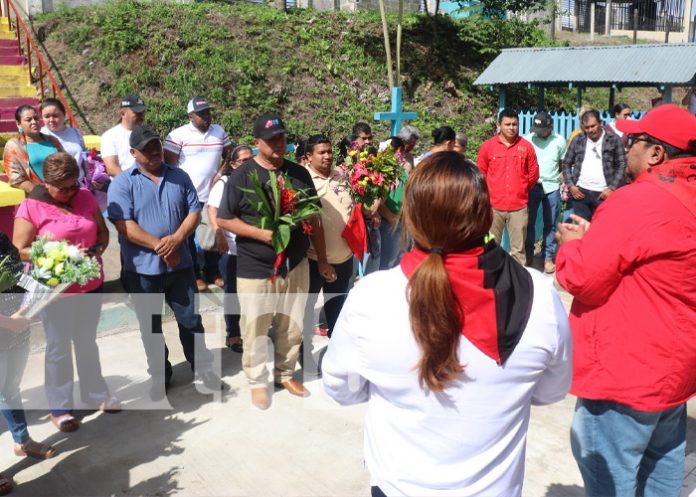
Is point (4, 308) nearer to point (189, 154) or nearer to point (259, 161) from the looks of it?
point (259, 161)

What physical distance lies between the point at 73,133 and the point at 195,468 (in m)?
4.05

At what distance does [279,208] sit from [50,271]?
161 centimetres

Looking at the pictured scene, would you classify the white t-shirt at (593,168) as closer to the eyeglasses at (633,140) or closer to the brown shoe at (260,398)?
the brown shoe at (260,398)

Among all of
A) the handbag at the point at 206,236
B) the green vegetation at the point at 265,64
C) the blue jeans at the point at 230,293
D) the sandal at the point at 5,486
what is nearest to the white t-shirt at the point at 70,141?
the handbag at the point at 206,236

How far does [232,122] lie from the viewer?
1455cm

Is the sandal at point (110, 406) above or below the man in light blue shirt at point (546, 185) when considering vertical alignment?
below

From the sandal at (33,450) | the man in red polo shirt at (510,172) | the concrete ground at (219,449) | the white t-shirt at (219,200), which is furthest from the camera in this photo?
the man in red polo shirt at (510,172)

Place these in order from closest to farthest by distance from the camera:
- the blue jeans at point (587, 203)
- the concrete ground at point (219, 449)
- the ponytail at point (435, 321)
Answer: the ponytail at point (435, 321), the concrete ground at point (219, 449), the blue jeans at point (587, 203)

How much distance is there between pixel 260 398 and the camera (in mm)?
5008

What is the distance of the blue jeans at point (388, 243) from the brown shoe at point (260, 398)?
94.0 inches

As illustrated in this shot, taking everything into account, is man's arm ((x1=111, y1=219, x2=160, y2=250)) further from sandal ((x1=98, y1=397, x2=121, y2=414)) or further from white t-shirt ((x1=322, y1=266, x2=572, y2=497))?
white t-shirt ((x1=322, y1=266, x2=572, y2=497))

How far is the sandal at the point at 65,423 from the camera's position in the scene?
4594mm

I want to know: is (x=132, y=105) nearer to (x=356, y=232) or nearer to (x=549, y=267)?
(x=356, y=232)

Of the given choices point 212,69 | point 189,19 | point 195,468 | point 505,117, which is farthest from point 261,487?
point 189,19
